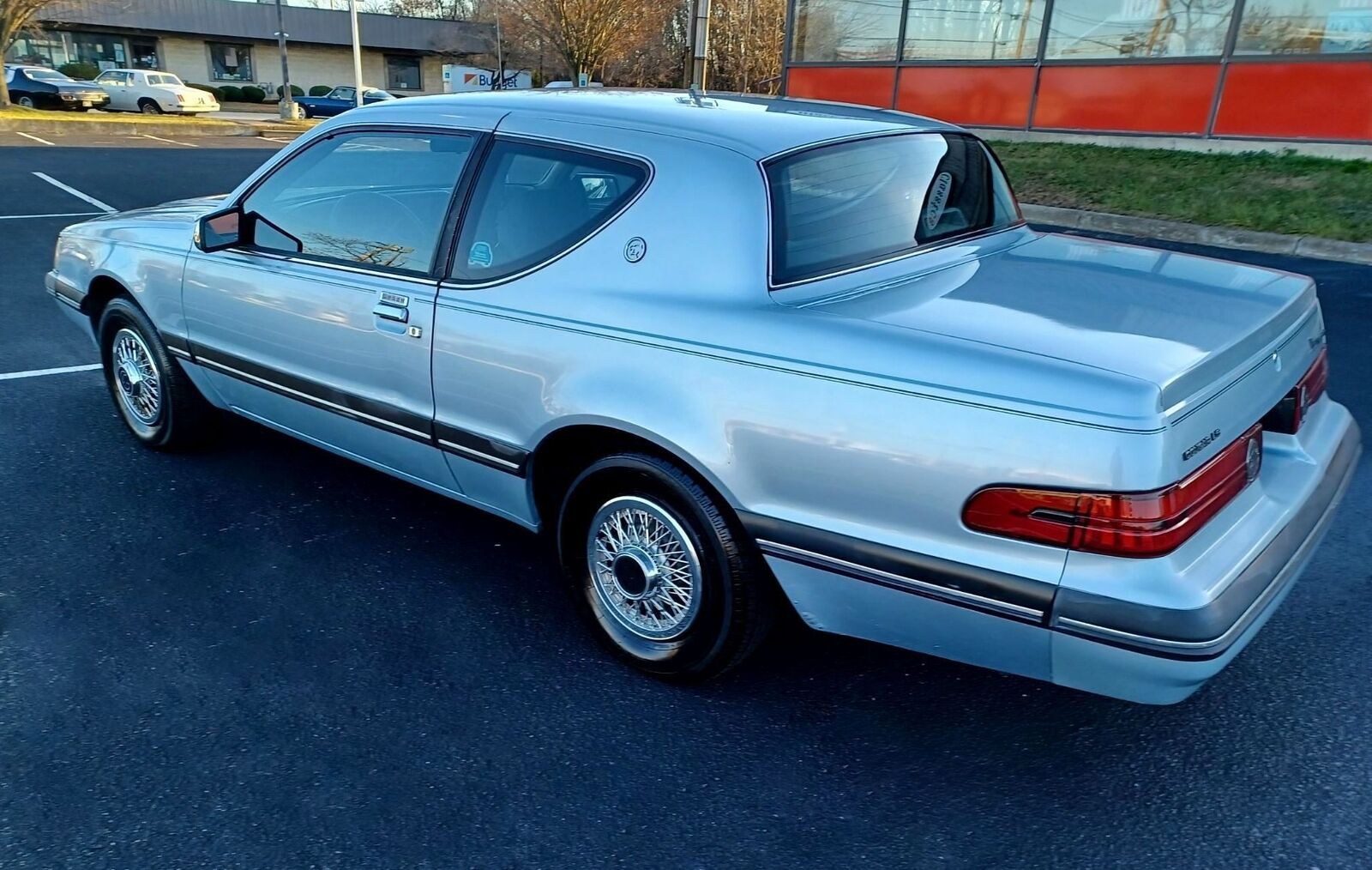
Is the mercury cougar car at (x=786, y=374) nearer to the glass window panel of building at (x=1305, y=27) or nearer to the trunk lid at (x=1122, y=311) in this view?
the trunk lid at (x=1122, y=311)

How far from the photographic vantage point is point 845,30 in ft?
57.1

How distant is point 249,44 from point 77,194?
46.9 meters

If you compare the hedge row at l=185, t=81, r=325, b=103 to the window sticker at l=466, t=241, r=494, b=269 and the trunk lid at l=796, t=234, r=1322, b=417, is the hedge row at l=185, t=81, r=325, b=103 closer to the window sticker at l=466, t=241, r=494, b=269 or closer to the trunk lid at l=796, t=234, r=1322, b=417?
the window sticker at l=466, t=241, r=494, b=269

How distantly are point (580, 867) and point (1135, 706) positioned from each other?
5.63 ft

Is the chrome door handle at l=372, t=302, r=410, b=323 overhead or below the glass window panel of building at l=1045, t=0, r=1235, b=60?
below

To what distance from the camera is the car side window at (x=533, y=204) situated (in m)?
2.89

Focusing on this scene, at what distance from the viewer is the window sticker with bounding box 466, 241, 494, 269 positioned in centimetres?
304

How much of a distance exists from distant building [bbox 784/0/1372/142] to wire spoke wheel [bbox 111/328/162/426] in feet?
45.2

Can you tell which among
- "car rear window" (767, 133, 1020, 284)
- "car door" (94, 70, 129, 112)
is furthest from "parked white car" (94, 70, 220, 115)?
"car rear window" (767, 133, 1020, 284)

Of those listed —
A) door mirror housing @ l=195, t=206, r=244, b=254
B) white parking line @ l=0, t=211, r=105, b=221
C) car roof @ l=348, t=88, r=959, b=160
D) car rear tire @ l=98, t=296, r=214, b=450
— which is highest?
car roof @ l=348, t=88, r=959, b=160

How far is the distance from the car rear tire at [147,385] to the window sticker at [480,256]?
1927mm

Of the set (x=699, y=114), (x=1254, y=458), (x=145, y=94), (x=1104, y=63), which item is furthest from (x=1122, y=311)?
(x=145, y=94)

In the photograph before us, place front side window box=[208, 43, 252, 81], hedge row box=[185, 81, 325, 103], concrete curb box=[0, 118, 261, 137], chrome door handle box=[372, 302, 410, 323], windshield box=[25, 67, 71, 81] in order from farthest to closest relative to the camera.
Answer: front side window box=[208, 43, 252, 81] → hedge row box=[185, 81, 325, 103] → windshield box=[25, 67, 71, 81] → concrete curb box=[0, 118, 261, 137] → chrome door handle box=[372, 302, 410, 323]

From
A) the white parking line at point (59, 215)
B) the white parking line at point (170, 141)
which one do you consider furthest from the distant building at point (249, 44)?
the white parking line at point (59, 215)
